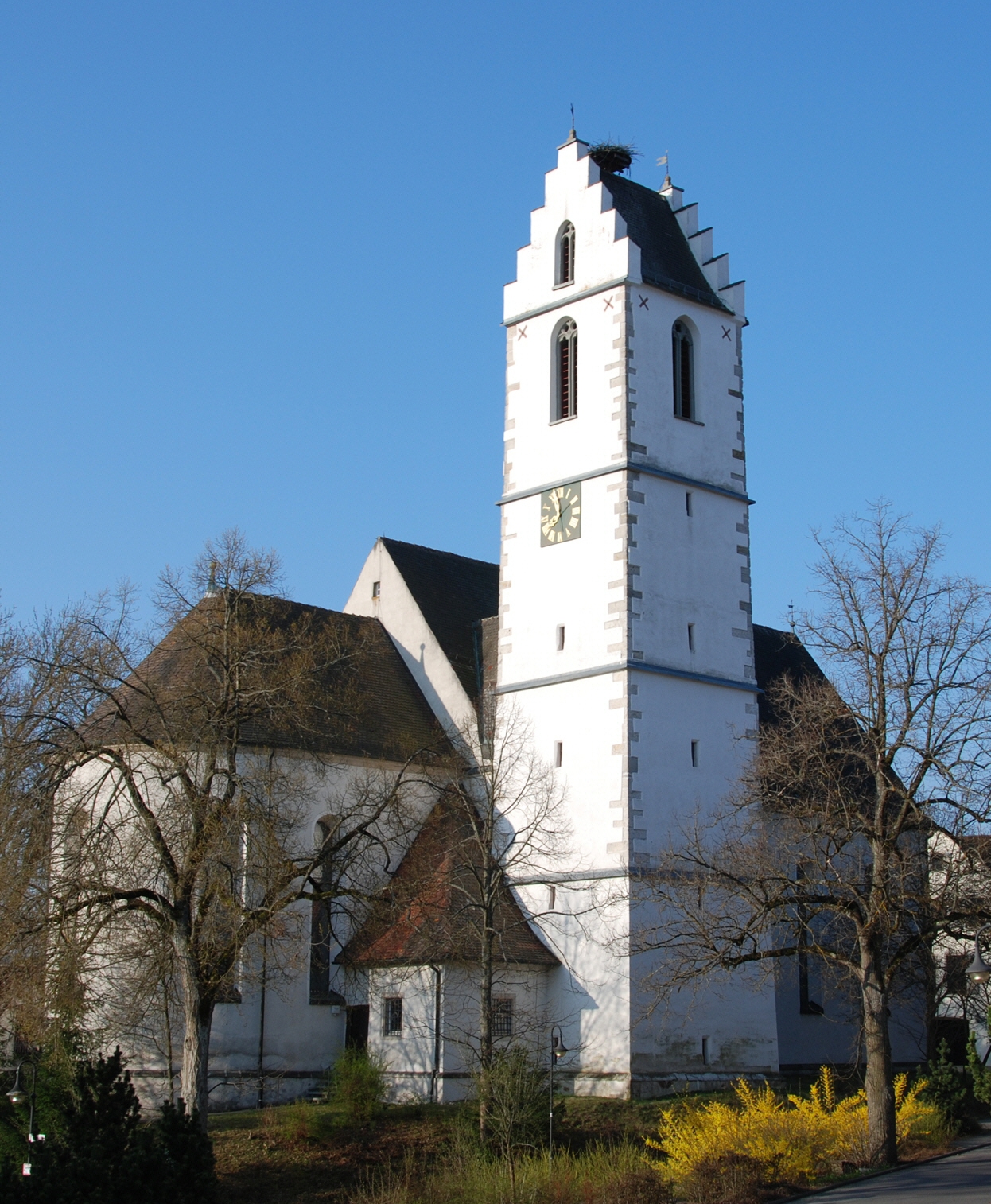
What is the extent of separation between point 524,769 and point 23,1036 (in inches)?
453

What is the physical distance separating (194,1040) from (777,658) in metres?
20.3

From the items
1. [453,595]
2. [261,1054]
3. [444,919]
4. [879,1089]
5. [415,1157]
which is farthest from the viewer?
[453,595]

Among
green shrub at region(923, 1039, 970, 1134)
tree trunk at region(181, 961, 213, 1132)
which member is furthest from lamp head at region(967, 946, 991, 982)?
tree trunk at region(181, 961, 213, 1132)

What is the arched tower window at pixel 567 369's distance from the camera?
31766mm

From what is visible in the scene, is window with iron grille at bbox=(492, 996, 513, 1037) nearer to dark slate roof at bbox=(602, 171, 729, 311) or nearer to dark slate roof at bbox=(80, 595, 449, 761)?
dark slate roof at bbox=(80, 595, 449, 761)

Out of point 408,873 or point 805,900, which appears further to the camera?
point 408,873

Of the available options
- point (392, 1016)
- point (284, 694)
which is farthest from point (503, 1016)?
point (284, 694)

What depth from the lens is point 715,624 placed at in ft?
101

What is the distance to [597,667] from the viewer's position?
29344mm

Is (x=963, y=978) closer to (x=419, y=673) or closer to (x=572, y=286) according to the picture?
(x=419, y=673)

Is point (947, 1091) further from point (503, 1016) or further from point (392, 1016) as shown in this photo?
point (392, 1016)

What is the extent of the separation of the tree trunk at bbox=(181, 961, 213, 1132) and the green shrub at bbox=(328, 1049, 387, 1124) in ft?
11.5

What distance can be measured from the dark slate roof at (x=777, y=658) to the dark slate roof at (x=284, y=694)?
856cm

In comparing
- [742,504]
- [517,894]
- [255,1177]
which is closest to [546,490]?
[742,504]
